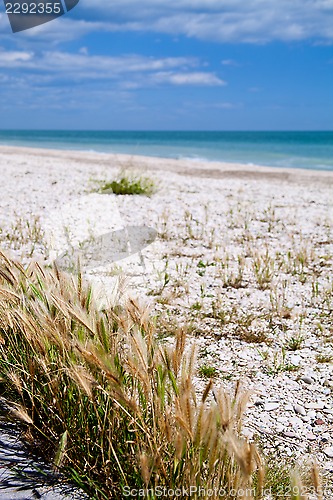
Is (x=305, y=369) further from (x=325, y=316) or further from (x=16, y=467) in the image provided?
(x=16, y=467)

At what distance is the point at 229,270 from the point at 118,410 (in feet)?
13.3

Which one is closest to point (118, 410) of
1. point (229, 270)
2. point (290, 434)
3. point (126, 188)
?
point (290, 434)

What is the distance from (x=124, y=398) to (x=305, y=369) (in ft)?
7.14

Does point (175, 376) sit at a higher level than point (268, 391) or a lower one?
higher

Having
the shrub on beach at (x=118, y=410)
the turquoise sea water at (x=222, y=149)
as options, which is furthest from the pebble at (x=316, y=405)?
the turquoise sea water at (x=222, y=149)

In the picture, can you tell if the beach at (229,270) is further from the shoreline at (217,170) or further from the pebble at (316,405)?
the shoreline at (217,170)

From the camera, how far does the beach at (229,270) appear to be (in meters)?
3.33

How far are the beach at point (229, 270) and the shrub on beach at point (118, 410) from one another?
1.28 feet

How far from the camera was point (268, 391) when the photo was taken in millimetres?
3408

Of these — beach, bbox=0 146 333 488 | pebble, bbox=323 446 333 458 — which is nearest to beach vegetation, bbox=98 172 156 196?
beach, bbox=0 146 333 488

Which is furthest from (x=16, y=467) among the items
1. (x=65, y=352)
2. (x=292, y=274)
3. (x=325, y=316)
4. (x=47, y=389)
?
(x=292, y=274)

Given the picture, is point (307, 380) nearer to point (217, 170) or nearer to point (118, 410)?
point (118, 410)

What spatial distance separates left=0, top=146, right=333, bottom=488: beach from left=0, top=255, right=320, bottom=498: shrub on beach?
1.28 feet

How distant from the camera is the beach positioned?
3.33 m
